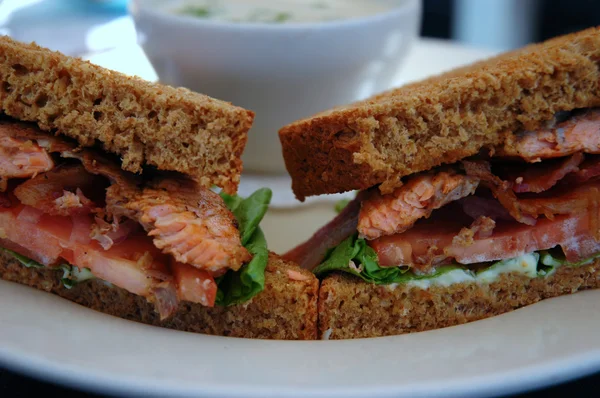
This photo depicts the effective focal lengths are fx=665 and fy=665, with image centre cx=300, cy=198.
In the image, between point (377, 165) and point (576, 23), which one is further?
point (576, 23)

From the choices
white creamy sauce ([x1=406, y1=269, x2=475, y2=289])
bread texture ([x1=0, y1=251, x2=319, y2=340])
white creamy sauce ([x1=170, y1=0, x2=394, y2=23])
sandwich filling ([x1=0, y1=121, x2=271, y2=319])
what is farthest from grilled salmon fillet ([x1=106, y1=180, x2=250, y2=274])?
white creamy sauce ([x1=170, y1=0, x2=394, y2=23])

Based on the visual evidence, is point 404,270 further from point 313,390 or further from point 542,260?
point 313,390

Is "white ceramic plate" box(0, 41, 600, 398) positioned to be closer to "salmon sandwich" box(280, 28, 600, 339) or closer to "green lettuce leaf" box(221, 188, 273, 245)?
"salmon sandwich" box(280, 28, 600, 339)

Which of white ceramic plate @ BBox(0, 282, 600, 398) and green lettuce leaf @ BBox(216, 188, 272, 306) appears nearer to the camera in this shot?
white ceramic plate @ BBox(0, 282, 600, 398)

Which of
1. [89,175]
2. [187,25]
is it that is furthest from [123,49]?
[89,175]

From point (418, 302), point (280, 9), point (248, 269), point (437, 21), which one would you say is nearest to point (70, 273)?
point (248, 269)
